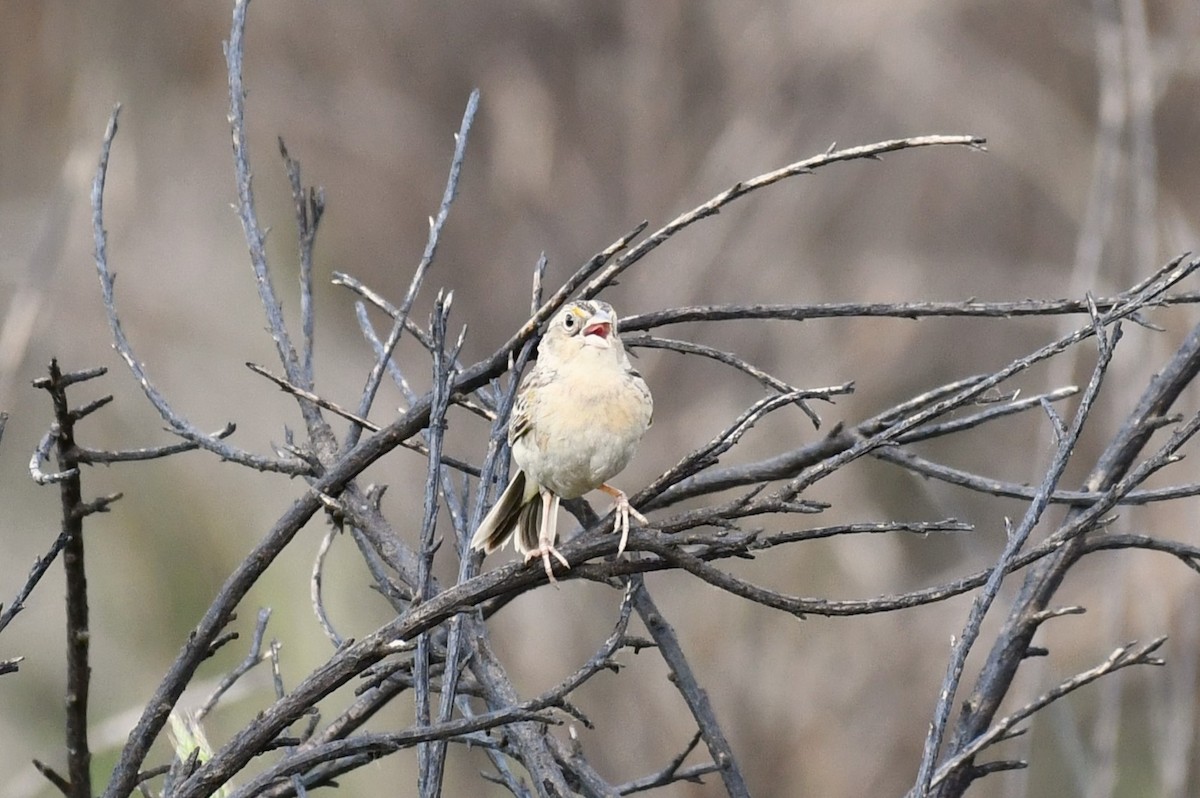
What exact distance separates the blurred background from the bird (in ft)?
15.4

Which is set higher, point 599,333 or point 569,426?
point 599,333

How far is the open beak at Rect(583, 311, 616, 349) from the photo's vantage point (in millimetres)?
2795

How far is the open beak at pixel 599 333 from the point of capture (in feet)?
9.17

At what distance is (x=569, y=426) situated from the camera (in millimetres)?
2605

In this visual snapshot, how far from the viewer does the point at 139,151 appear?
29.3 ft

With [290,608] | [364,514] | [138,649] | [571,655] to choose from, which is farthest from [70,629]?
[138,649]

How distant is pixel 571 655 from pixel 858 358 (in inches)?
93.4

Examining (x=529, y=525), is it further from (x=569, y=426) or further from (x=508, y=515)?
(x=569, y=426)

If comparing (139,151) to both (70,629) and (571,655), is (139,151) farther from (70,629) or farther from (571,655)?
(70,629)

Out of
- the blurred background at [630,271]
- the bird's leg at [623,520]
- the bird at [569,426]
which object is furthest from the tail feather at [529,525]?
the blurred background at [630,271]

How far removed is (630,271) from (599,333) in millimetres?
4893

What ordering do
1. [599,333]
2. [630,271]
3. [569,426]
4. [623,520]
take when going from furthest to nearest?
[630,271] → [599,333] → [569,426] → [623,520]

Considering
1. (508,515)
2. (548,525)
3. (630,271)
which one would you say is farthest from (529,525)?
(630,271)

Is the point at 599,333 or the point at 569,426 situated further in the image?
the point at 599,333
